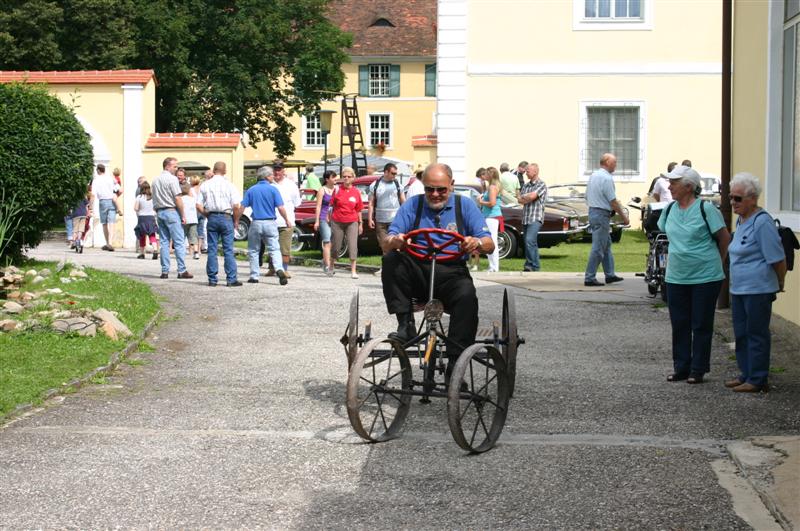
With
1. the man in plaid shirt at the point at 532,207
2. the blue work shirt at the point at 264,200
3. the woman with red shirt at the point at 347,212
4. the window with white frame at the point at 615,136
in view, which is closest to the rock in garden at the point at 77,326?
the blue work shirt at the point at 264,200

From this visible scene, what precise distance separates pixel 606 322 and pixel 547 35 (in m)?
18.9

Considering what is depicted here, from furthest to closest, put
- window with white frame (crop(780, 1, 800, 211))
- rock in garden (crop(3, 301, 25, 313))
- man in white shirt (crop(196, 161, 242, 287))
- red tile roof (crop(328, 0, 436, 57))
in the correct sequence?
1. red tile roof (crop(328, 0, 436, 57))
2. man in white shirt (crop(196, 161, 242, 287))
3. rock in garden (crop(3, 301, 25, 313))
4. window with white frame (crop(780, 1, 800, 211))

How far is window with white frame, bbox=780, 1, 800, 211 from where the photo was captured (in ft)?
43.0

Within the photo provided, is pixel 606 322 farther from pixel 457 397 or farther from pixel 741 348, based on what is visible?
pixel 457 397

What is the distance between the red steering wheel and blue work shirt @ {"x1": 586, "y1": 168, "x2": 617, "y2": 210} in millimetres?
10371

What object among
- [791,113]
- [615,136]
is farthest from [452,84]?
[791,113]

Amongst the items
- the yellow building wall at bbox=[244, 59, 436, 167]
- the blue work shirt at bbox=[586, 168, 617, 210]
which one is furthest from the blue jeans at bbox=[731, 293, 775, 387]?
the yellow building wall at bbox=[244, 59, 436, 167]

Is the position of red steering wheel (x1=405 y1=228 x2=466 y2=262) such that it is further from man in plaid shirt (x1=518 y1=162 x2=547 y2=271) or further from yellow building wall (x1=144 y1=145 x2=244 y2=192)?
yellow building wall (x1=144 y1=145 x2=244 y2=192)

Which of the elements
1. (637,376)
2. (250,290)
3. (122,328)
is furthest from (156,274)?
(637,376)

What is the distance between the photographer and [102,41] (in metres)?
47.5

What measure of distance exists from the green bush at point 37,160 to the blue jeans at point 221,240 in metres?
2.04

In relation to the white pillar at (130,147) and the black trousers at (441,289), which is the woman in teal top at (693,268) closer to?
the black trousers at (441,289)

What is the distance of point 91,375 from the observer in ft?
33.9

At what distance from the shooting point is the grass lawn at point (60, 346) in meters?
9.65
